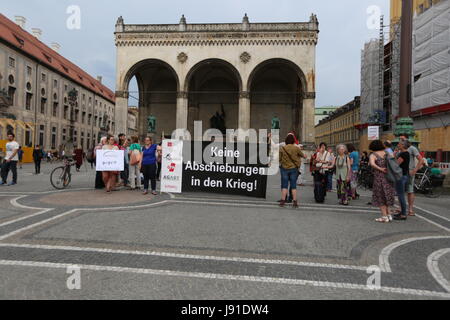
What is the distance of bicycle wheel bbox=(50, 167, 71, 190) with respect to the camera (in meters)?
10.7

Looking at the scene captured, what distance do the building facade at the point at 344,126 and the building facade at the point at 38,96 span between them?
44842 millimetres

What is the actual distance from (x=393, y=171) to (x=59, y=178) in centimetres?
1038

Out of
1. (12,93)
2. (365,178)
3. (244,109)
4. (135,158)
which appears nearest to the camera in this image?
(135,158)

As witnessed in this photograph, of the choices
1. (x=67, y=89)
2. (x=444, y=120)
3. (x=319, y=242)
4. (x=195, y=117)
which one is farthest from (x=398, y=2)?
(x=67, y=89)

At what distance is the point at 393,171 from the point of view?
6.58m

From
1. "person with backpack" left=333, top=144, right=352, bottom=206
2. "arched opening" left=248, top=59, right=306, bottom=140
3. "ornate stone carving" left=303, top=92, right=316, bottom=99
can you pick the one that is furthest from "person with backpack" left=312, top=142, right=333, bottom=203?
"arched opening" left=248, top=59, right=306, bottom=140

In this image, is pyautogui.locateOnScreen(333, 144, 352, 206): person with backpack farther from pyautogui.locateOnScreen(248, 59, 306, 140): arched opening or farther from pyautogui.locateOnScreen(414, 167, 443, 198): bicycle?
pyautogui.locateOnScreen(248, 59, 306, 140): arched opening

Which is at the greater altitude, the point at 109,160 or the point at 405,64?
the point at 405,64

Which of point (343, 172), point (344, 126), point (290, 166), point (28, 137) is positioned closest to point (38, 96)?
point (28, 137)

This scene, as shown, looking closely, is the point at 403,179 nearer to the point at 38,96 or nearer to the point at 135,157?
the point at 135,157

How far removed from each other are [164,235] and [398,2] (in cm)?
4310

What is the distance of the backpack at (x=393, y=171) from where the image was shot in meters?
6.56

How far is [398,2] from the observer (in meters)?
36.6

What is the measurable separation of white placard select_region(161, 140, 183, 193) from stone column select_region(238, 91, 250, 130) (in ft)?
75.8
